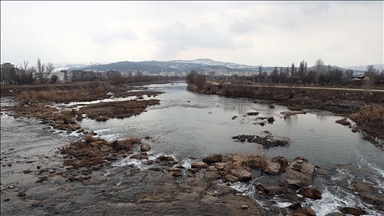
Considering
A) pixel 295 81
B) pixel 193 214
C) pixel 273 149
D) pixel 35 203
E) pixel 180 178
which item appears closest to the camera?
pixel 193 214

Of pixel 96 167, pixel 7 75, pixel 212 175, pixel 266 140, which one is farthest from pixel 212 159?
pixel 7 75

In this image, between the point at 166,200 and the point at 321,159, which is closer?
the point at 166,200

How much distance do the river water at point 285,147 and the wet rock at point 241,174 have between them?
11.0 inches

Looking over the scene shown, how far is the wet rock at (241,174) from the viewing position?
966 centimetres

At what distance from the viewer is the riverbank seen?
1814 centimetres

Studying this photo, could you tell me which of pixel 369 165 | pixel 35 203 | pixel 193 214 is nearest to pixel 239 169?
pixel 193 214

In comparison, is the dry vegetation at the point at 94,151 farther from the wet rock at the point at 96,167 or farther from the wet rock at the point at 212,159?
the wet rock at the point at 212,159

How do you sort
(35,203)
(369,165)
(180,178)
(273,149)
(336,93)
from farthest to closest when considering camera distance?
(336,93) < (273,149) < (369,165) < (180,178) < (35,203)

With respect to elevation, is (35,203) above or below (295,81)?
below

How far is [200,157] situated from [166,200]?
168 inches

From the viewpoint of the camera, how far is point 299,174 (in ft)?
31.8

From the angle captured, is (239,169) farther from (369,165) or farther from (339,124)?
(339,124)

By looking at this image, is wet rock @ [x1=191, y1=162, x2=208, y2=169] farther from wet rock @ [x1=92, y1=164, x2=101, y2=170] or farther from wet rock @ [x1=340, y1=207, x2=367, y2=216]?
wet rock @ [x1=340, y1=207, x2=367, y2=216]

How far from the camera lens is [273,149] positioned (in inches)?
524
